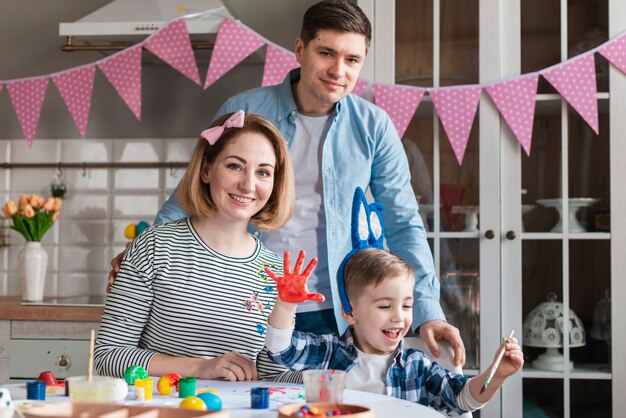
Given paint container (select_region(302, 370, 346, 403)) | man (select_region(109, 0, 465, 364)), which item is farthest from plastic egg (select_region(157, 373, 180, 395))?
man (select_region(109, 0, 465, 364))

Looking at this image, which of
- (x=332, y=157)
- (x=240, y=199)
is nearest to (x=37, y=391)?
(x=240, y=199)

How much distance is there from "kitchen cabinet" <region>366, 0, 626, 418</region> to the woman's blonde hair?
1.25 meters

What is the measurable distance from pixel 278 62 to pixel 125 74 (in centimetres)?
56

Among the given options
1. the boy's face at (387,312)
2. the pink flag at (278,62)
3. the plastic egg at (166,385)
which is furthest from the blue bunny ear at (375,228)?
the pink flag at (278,62)

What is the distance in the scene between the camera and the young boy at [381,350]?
1.64 meters

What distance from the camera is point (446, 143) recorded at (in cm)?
297

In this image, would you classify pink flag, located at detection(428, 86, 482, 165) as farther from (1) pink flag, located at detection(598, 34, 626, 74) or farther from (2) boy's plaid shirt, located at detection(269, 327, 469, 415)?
(2) boy's plaid shirt, located at detection(269, 327, 469, 415)

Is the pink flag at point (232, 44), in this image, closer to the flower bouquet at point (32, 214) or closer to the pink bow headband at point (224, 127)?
the flower bouquet at point (32, 214)

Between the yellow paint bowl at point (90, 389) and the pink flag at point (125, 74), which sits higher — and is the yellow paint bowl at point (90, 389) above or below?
below

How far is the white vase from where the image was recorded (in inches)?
123

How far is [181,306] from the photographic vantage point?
1.64m

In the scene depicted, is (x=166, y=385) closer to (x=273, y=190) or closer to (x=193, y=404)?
(x=193, y=404)

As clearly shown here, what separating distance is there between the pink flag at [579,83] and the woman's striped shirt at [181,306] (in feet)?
5.18

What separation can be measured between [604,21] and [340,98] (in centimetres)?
128
